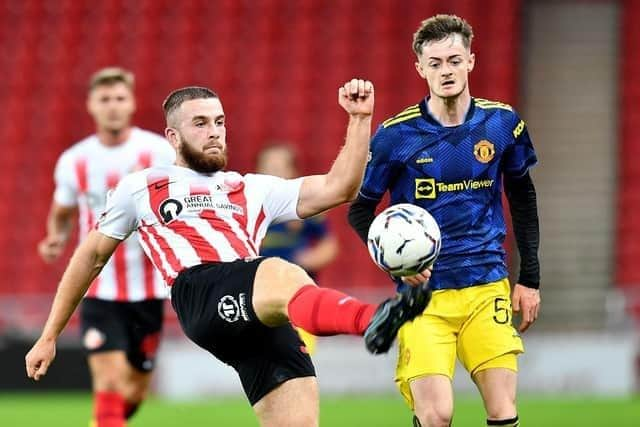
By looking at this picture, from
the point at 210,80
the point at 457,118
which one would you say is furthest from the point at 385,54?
the point at 457,118

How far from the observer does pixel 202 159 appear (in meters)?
5.51

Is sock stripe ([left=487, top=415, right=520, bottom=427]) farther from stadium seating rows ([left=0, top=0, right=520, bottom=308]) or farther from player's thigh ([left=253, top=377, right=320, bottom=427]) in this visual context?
stadium seating rows ([left=0, top=0, right=520, bottom=308])

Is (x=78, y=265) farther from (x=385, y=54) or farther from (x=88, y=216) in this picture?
(x=385, y=54)

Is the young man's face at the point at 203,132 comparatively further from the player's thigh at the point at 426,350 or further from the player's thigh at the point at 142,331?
the player's thigh at the point at 142,331

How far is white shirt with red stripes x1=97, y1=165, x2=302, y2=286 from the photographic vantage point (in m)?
5.47

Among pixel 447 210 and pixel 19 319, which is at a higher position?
pixel 447 210

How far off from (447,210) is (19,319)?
7.14 metres

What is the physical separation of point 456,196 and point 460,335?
23.6 inches

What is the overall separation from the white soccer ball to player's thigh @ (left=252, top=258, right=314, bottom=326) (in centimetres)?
30

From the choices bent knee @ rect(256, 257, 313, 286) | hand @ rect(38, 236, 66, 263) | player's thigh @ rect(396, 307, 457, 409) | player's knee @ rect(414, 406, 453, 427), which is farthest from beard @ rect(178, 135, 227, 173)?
hand @ rect(38, 236, 66, 263)

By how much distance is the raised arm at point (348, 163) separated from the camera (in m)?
5.05

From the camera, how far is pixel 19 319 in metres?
12.0

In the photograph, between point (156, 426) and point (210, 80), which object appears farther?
point (210, 80)

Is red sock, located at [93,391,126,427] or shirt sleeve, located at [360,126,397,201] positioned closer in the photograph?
shirt sleeve, located at [360,126,397,201]
